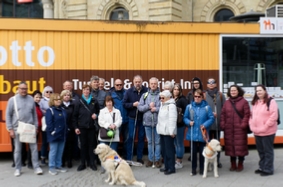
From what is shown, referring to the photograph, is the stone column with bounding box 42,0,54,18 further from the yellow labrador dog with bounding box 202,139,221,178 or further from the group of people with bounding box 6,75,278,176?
the yellow labrador dog with bounding box 202,139,221,178

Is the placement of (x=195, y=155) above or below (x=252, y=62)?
below

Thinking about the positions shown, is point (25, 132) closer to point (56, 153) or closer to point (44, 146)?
point (56, 153)

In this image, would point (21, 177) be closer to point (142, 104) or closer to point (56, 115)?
point (56, 115)

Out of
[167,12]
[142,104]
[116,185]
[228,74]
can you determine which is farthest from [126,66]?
[167,12]

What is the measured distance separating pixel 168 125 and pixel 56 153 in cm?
239

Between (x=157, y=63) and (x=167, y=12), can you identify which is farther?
(x=167, y=12)

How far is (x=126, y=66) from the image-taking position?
7.98 m

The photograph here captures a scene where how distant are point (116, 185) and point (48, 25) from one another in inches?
161

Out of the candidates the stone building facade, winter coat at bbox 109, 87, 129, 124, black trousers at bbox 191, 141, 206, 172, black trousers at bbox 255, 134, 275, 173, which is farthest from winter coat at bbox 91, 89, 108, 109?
the stone building facade

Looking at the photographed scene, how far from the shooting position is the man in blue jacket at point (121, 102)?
720cm

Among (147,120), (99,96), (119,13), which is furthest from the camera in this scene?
(119,13)

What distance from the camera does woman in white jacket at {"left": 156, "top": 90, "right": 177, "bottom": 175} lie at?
20.6ft

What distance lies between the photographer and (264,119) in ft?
20.6

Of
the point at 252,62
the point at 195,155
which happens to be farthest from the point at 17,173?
the point at 252,62
